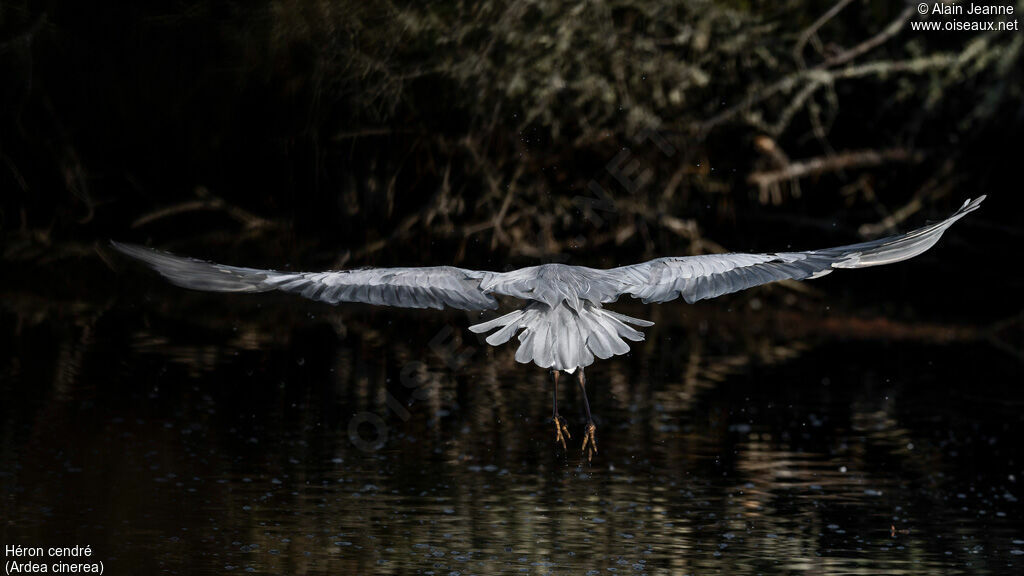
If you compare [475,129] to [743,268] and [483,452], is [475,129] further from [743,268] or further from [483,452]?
[743,268]

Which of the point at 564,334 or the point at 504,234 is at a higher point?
the point at 504,234

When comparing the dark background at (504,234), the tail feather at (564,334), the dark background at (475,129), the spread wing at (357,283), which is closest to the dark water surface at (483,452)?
the dark background at (504,234)

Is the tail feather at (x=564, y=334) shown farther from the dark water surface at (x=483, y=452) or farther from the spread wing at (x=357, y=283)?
the dark water surface at (x=483, y=452)

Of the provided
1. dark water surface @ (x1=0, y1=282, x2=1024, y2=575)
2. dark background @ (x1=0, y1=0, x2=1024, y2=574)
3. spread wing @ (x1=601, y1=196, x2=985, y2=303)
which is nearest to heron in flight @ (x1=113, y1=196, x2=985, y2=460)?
spread wing @ (x1=601, y1=196, x2=985, y2=303)

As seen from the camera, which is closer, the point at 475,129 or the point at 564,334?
the point at 564,334

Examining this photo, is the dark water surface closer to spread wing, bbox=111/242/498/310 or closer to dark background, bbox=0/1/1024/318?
spread wing, bbox=111/242/498/310

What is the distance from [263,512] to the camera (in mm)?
7457

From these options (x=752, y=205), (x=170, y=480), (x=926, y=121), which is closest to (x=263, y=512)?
(x=170, y=480)

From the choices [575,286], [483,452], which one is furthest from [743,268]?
[483,452]

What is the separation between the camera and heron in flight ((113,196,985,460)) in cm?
670

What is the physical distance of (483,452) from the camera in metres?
9.02

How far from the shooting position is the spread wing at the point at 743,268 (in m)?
6.67

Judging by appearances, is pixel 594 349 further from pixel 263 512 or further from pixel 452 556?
pixel 263 512

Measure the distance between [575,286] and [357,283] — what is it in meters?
1.07
